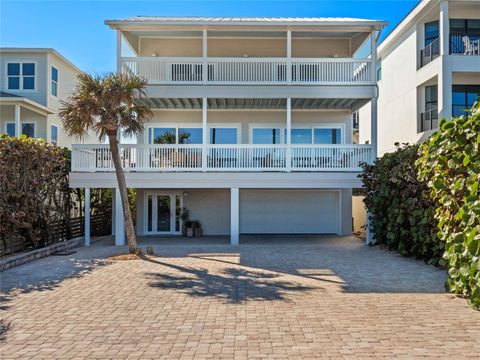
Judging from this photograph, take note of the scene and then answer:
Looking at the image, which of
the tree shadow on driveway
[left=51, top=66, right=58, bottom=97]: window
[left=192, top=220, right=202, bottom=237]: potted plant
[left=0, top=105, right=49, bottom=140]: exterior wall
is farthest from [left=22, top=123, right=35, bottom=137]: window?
the tree shadow on driveway

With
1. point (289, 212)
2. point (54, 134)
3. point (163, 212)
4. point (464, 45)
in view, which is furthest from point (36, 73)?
point (464, 45)

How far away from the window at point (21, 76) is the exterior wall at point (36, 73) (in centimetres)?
19

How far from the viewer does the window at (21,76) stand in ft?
69.4

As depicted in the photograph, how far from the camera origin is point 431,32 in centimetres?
1730

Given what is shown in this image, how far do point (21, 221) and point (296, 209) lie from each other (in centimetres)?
1067

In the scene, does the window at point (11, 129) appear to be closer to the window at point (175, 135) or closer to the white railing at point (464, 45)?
the window at point (175, 135)

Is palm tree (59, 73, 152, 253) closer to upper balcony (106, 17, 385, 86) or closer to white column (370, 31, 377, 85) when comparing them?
upper balcony (106, 17, 385, 86)

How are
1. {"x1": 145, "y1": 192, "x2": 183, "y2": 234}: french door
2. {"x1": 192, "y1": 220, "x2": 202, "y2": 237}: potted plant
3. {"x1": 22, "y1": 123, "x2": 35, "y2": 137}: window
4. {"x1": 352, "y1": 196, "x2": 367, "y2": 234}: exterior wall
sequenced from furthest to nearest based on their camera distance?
1. {"x1": 22, "y1": 123, "x2": 35, "y2": 137}: window
2. {"x1": 352, "y1": 196, "x2": 367, "y2": 234}: exterior wall
3. {"x1": 145, "y1": 192, "x2": 183, "y2": 234}: french door
4. {"x1": 192, "y1": 220, "x2": 202, "y2": 237}: potted plant

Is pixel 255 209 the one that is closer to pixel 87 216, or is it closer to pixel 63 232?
pixel 87 216

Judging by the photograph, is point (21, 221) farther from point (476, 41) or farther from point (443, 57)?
point (476, 41)

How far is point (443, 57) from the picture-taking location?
15227mm

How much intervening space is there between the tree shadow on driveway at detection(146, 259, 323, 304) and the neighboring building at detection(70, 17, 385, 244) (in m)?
4.73

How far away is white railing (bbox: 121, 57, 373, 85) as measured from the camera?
14.4 meters

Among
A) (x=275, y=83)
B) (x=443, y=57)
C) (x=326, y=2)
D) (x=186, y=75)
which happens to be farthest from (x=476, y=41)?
(x=186, y=75)
